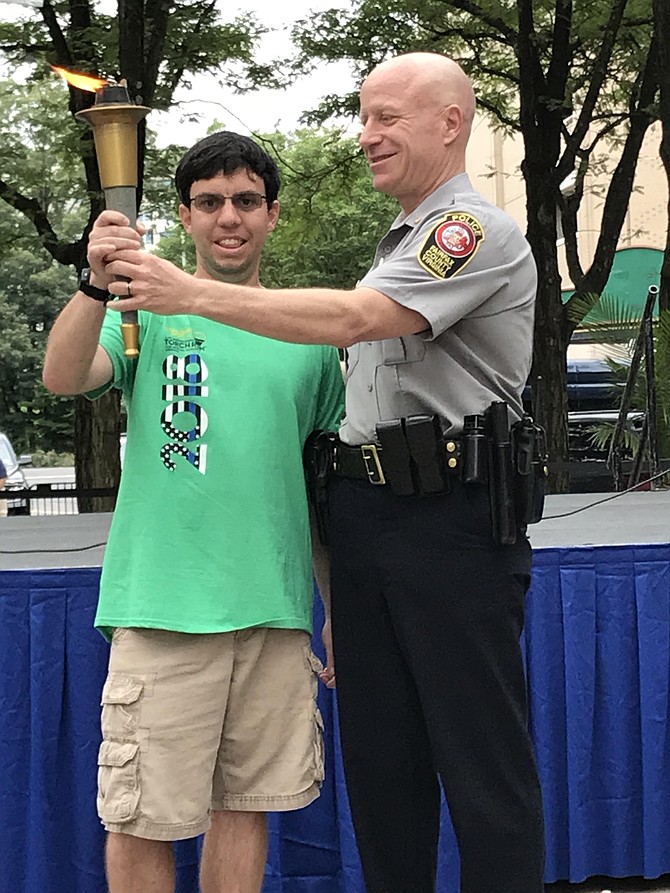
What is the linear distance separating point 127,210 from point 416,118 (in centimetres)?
62

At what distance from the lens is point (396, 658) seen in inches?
85.5

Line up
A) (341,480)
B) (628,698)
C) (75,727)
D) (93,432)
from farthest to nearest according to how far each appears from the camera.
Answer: (93,432)
(628,698)
(75,727)
(341,480)

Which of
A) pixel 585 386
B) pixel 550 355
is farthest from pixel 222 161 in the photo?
pixel 585 386

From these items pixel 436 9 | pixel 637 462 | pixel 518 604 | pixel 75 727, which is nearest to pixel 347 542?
pixel 518 604

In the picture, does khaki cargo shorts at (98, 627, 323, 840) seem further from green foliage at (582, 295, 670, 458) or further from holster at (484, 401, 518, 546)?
green foliage at (582, 295, 670, 458)

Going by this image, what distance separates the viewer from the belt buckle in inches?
83.4

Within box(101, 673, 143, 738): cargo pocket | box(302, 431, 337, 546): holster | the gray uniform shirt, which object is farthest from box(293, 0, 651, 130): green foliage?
box(101, 673, 143, 738): cargo pocket

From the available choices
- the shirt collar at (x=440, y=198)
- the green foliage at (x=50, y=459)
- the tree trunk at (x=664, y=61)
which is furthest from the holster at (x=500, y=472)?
the green foliage at (x=50, y=459)

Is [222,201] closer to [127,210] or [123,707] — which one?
[127,210]

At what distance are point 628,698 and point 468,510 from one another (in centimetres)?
133

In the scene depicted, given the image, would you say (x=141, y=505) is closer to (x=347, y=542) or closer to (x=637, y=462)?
(x=347, y=542)

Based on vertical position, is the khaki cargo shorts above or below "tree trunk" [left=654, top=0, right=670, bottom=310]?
below

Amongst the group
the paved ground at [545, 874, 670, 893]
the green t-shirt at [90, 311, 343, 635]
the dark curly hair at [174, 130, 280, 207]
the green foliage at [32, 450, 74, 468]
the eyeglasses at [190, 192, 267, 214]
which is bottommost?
the green foliage at [32, 450, 74, 468]

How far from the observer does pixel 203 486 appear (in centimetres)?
224
